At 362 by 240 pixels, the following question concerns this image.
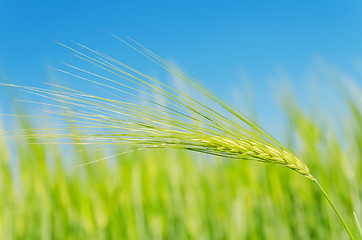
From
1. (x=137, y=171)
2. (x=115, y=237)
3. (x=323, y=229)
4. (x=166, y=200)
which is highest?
(x=137, y=171)

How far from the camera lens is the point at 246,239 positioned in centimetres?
221

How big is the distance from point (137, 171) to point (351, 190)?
129 cm

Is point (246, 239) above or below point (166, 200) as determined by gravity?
below

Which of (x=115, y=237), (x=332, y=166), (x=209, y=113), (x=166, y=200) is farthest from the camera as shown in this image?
(x=332, y=166)

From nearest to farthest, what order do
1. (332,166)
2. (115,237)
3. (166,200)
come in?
(115,237)
(166,200)
(332,166)

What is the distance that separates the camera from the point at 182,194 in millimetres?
2311

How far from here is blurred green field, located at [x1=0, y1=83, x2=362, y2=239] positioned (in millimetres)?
2154

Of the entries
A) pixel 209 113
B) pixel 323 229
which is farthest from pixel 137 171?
pixel 209 113

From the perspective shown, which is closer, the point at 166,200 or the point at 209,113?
the point at 209,113

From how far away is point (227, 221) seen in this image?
86.8 inches

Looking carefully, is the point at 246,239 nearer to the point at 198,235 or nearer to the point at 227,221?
the point at 227,221

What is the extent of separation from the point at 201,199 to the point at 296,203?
0.60m

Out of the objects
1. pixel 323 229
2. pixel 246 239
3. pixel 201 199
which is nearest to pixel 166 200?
pixel 201 199

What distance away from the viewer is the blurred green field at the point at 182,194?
84.8 inches
